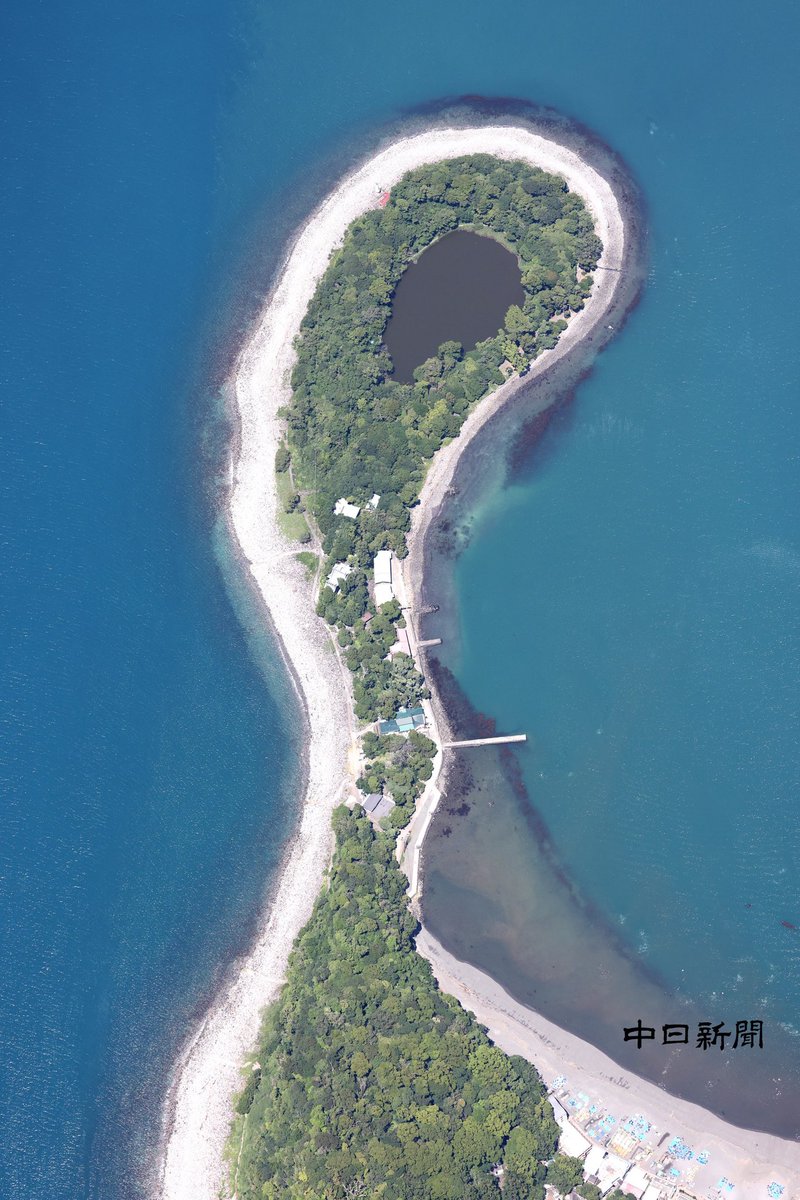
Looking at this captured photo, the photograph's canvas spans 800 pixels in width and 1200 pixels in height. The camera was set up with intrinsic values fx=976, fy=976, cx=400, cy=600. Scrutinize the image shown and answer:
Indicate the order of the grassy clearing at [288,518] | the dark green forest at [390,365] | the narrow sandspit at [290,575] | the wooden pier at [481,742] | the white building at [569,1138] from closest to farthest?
1. the white building at [569,1138]
2. the narrow sandspit at [290,575]
3. the wooden pier at [481,742]
4. the dark green forest at [390,365]
5. the grassy clearing at [288,518]

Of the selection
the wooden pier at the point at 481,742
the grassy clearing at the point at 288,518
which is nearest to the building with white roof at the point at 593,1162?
the wooden pier at the point at 481,742

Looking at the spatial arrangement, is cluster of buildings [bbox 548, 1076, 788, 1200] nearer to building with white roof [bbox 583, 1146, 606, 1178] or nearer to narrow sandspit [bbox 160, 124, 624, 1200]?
building with white roof [bbox 583, 1146, 606, 1178]

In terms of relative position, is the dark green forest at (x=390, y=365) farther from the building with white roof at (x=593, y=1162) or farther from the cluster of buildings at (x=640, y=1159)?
the building with white roof at (x=593, y=1162)

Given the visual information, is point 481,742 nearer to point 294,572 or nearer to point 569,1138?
point 294,572

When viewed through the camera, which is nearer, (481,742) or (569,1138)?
(569,1138)

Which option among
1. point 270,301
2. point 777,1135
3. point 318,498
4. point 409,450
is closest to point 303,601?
point 318,498

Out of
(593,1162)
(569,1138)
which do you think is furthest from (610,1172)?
(569,1138)
